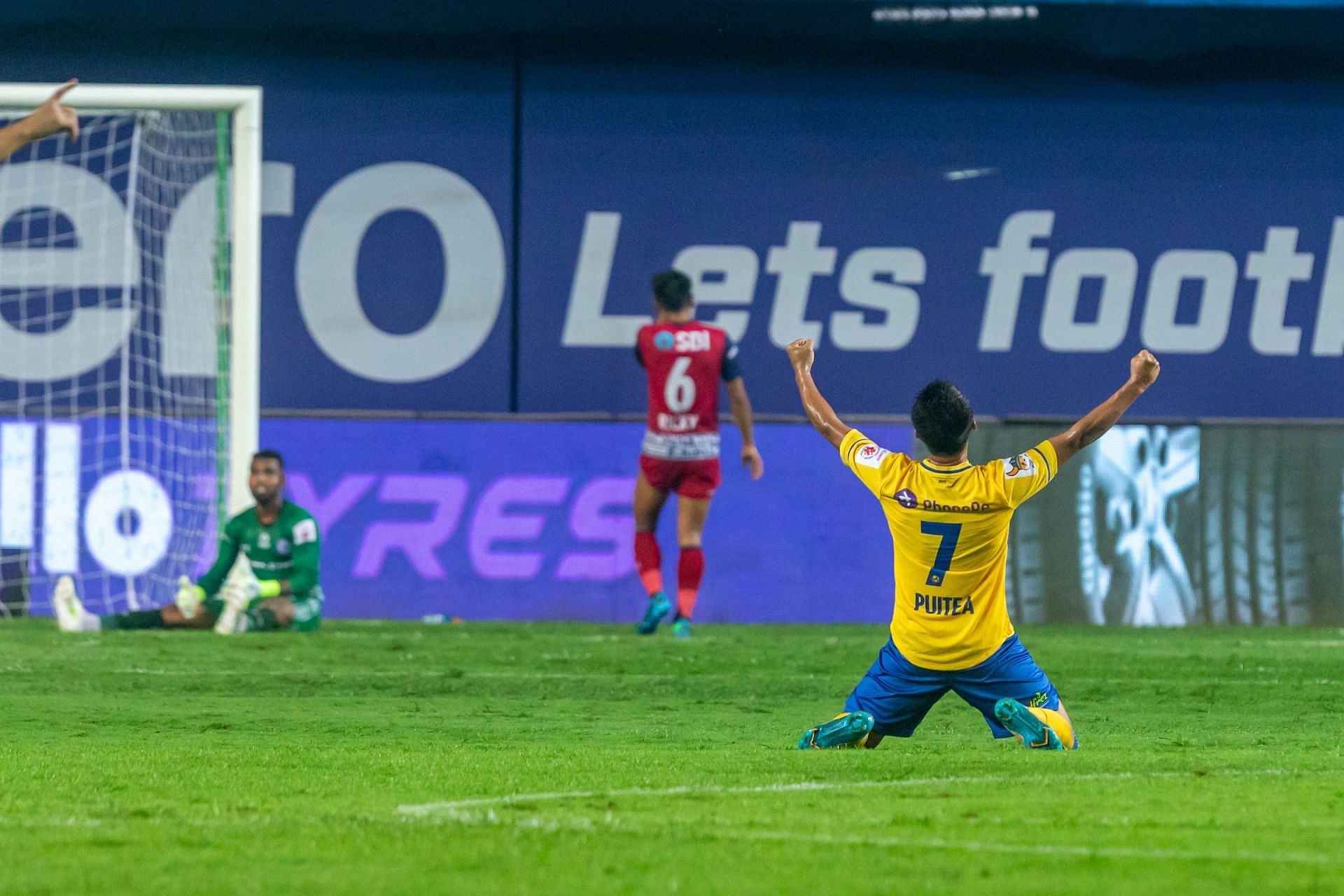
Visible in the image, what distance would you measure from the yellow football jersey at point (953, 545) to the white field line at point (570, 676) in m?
3.27

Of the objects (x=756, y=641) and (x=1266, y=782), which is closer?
(x=1266, y=782)

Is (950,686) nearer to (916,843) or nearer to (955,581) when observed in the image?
Result: (955,581)

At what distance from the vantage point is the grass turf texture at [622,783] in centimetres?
447

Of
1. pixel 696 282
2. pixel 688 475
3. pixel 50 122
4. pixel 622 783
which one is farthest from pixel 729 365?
pixel 622 783

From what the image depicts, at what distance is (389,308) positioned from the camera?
16.9 meters

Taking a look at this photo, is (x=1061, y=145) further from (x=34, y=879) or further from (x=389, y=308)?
(x=34, y=879)

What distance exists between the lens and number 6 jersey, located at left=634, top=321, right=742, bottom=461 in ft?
41.3

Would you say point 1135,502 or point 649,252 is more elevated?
point 649,252

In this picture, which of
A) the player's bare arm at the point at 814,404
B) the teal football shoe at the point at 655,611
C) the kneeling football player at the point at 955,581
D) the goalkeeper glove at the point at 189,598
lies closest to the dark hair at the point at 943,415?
the kneeling football player at the point at 955,581

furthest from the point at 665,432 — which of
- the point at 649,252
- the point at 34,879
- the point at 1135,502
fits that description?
the point at 34,879

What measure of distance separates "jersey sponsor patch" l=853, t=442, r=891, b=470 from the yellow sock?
92cm

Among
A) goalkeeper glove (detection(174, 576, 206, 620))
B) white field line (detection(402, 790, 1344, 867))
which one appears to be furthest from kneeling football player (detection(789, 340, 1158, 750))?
goalkeeper glove (detection(174, 576, 206, 620))

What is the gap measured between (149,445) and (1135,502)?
6704 mm

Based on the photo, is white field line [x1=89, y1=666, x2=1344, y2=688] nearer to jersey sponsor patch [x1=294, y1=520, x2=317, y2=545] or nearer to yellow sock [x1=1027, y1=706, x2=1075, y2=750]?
jersey sponsor patch [x1=294, y1=520, x2=317, y2=545]
